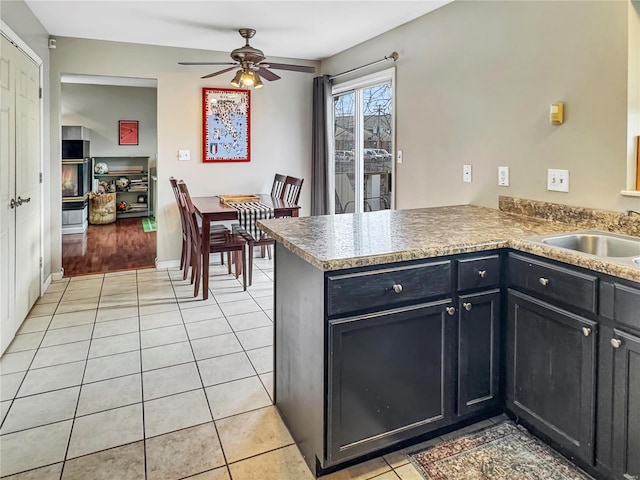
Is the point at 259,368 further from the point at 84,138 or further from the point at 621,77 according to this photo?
the point at 84,138

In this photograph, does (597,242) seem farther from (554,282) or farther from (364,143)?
(364,143)

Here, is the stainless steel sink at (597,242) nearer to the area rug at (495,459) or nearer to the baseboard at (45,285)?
the area rug at (495,459)

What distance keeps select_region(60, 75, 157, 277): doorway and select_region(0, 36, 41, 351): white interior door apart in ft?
11.0

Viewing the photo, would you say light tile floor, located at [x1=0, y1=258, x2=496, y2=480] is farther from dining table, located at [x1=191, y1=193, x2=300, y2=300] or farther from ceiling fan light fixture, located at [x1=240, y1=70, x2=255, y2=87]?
ceiling fan light fixture, located at [x1=240, y1=70, x2=255, y2=87]

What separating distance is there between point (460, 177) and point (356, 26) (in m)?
1.70

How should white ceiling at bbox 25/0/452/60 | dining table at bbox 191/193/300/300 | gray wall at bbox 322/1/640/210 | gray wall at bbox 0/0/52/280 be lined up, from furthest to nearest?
1. dining table at bbox 191/193/300/300
2. white ceiling at bbox 25/0/452/60
3. gray wall at bbox 0/0/52/280
4. gray wall at bbox 322/1/640/210

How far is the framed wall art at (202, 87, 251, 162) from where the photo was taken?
4988 mm

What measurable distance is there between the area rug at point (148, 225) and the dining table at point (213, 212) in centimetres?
305

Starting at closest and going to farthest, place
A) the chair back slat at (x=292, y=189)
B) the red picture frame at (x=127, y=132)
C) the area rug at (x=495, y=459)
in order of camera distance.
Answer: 1. the area rug at (x=495, y=459)
2. the chair back slat at (x=292, y=189)
3. the red picture frame at (x=127, y=132)

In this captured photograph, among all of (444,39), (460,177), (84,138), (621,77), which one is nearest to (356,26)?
(444,39)

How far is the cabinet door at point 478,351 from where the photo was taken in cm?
189

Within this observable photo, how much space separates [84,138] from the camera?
7.77 meters

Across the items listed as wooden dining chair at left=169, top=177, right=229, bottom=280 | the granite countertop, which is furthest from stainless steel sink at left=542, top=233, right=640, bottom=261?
wooden dining chair at left=169, top=177, right=229, bottom=280

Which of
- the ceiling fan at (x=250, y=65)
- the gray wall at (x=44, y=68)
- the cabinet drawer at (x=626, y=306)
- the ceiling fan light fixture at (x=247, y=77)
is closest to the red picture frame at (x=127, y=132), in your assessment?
the gray wall at (x=44, y=68)
